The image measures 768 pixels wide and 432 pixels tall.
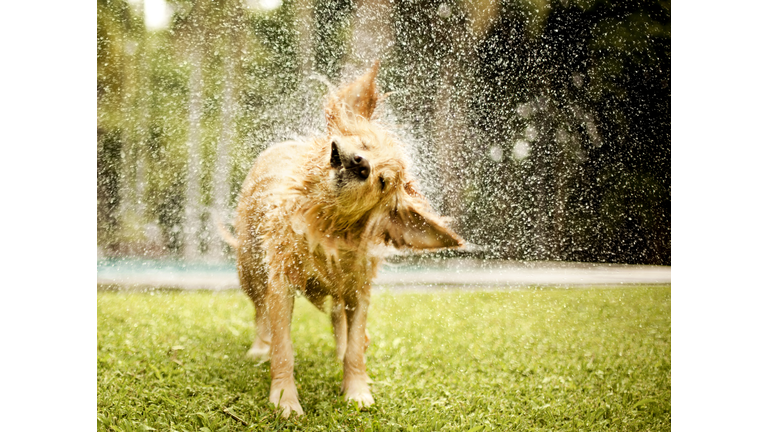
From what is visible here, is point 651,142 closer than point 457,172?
No

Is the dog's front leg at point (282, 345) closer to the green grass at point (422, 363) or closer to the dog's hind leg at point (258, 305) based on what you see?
the green grass at point (422, 363)

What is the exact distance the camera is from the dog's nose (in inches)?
56.8

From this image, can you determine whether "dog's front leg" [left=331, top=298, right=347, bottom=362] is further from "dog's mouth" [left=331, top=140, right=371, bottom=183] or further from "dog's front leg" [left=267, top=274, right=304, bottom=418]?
"dog's mouth" [left=331, top=140, right=371, bottom=183]

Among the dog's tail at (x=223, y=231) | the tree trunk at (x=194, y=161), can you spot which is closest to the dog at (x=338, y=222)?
the dog's tail at (x=223, y=231)

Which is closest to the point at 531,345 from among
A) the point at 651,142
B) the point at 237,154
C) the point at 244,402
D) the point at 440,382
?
the point at 440,382

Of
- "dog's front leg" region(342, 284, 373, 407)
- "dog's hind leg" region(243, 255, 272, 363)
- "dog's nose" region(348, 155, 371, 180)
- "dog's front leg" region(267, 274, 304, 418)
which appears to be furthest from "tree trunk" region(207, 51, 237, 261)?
"dog's nose" region(348, 155, 371, 180)

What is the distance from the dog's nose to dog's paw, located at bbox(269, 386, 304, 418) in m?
0.80

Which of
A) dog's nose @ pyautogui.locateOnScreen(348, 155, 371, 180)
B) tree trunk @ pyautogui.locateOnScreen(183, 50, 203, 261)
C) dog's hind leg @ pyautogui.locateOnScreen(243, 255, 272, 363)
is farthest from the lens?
tree trunk @ pyautogui.locateOnScreen(183, 50, 203, 261)

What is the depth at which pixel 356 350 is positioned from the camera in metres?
1.75

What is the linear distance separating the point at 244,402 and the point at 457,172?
4.28ft

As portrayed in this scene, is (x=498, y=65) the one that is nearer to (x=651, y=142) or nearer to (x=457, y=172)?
(x=457, y=172)

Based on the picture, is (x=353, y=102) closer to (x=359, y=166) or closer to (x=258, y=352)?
(x=359, y=166)

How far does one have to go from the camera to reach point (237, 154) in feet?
6.75
